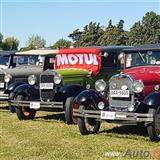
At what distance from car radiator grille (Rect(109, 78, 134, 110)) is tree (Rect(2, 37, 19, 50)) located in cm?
7866

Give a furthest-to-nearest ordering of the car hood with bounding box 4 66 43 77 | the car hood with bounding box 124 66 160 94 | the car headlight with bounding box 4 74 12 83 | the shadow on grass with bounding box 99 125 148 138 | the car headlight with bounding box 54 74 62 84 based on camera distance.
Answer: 1. the car hood with bounding box 4 66 43 77
2. the car headlight with bounding box 4 74 12 83
3. the car headlight with bounding box 54 74 62 84
4. the shadow on grass with bounding box 99 125 148 138
5. the car hood with bounding box 124 66 160 94

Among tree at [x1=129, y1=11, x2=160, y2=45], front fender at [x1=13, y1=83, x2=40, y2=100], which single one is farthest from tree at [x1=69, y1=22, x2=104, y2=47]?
front fender at [x1=13, y1=83, x2=40, y2=100]

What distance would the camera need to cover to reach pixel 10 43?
92.0 metres

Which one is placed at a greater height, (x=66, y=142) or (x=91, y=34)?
(x=91, y=34)

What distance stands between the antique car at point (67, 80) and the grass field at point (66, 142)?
0.51 meters

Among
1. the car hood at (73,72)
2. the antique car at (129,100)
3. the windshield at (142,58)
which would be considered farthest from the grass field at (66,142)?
the windshield at (142,58)

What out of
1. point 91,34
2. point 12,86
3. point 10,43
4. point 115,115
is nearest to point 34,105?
point 12,86

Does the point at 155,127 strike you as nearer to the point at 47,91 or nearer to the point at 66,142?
the point at 66,142

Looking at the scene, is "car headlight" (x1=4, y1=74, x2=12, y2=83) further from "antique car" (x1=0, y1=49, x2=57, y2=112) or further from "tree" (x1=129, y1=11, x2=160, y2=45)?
"tree" (x1=129, y1=11, x2=160, y2=45)

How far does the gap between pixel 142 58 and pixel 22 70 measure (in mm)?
5358

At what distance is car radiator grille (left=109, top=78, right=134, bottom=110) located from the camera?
9.09 metres

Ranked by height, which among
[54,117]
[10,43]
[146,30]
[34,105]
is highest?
[10,43]

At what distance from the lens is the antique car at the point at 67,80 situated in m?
11.2

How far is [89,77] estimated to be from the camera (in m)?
12.2
